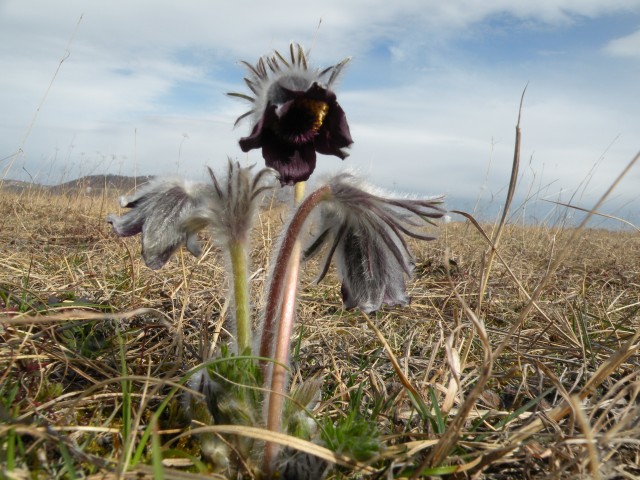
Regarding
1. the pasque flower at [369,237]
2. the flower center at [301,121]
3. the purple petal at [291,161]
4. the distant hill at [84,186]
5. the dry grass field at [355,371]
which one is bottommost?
the dry grass field at [355,371]

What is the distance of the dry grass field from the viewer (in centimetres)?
130

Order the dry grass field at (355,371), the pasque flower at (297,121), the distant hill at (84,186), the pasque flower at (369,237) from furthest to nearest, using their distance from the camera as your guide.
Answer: the distant hill at (84,186)
the pasque flower at (369,237)
the pasque flower at (297,121)
the dry grass field at (355,371)

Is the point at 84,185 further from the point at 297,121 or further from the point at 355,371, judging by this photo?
the point at 297,121

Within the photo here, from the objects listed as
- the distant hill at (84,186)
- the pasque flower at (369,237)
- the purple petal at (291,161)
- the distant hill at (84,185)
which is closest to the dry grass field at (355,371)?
the pasque flower at (369,237)

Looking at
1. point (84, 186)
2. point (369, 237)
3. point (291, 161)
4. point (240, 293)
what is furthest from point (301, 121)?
point (84, 186)

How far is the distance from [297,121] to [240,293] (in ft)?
1.80

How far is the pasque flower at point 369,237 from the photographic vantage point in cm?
159

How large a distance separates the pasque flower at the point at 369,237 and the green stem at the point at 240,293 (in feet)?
0.85

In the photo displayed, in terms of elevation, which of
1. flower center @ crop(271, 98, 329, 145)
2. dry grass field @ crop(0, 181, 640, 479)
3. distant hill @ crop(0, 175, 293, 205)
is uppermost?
flower center @ crop(271, 98, 329, 145)

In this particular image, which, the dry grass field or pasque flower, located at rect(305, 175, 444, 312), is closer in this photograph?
the dry grass field

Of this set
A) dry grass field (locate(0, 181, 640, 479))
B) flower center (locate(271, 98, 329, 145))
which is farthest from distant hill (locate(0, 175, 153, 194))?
flower center (locate(271, 98, 329, 145))

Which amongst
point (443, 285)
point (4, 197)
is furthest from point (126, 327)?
point (4, 197)

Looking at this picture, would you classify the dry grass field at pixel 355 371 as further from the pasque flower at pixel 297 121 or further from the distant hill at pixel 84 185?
the distant hill at pixel 84 185

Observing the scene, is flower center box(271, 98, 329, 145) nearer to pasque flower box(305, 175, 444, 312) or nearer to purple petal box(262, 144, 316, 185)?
purple petal box(262, 144, 316, 185)
